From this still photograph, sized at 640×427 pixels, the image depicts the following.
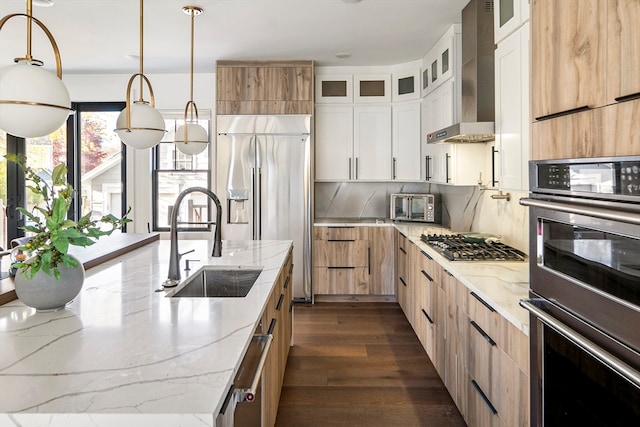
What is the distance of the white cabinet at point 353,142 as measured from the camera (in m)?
5.04

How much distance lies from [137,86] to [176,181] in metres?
1.21

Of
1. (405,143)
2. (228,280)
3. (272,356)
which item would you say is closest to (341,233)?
(405,143)

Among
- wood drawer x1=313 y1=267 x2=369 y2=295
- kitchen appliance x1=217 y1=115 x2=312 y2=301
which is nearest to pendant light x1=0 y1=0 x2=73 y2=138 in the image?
kitchen appliance x1=217 y1=115 x2=312 y2=301

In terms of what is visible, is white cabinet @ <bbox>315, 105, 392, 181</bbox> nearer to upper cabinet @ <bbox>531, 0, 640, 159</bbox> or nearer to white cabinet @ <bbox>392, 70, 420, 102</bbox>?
white cabinet @ <bbox>392, 70, 420, 102</bbox>

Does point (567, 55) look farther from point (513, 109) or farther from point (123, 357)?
point (123, 357)

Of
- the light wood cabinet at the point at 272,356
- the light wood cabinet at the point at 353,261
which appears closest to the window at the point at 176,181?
the light wood cabinet at the point at 353,261

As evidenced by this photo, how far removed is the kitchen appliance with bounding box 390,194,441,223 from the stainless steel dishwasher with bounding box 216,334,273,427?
3.38 meters

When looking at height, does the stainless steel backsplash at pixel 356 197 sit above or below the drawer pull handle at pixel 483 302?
above

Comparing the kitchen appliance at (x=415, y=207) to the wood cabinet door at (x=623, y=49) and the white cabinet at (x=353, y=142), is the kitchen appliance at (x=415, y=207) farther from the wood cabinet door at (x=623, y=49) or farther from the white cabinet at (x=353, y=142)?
the wood cabinet door at (x=623, y=49)

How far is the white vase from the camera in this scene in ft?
4.99

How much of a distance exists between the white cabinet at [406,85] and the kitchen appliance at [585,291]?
3.59 meters

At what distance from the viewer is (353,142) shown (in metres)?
5.07

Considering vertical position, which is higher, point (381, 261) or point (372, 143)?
point (372, 143)

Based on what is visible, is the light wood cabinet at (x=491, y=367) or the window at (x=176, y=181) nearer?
the light wood cabinet at (x=491, y=367)
